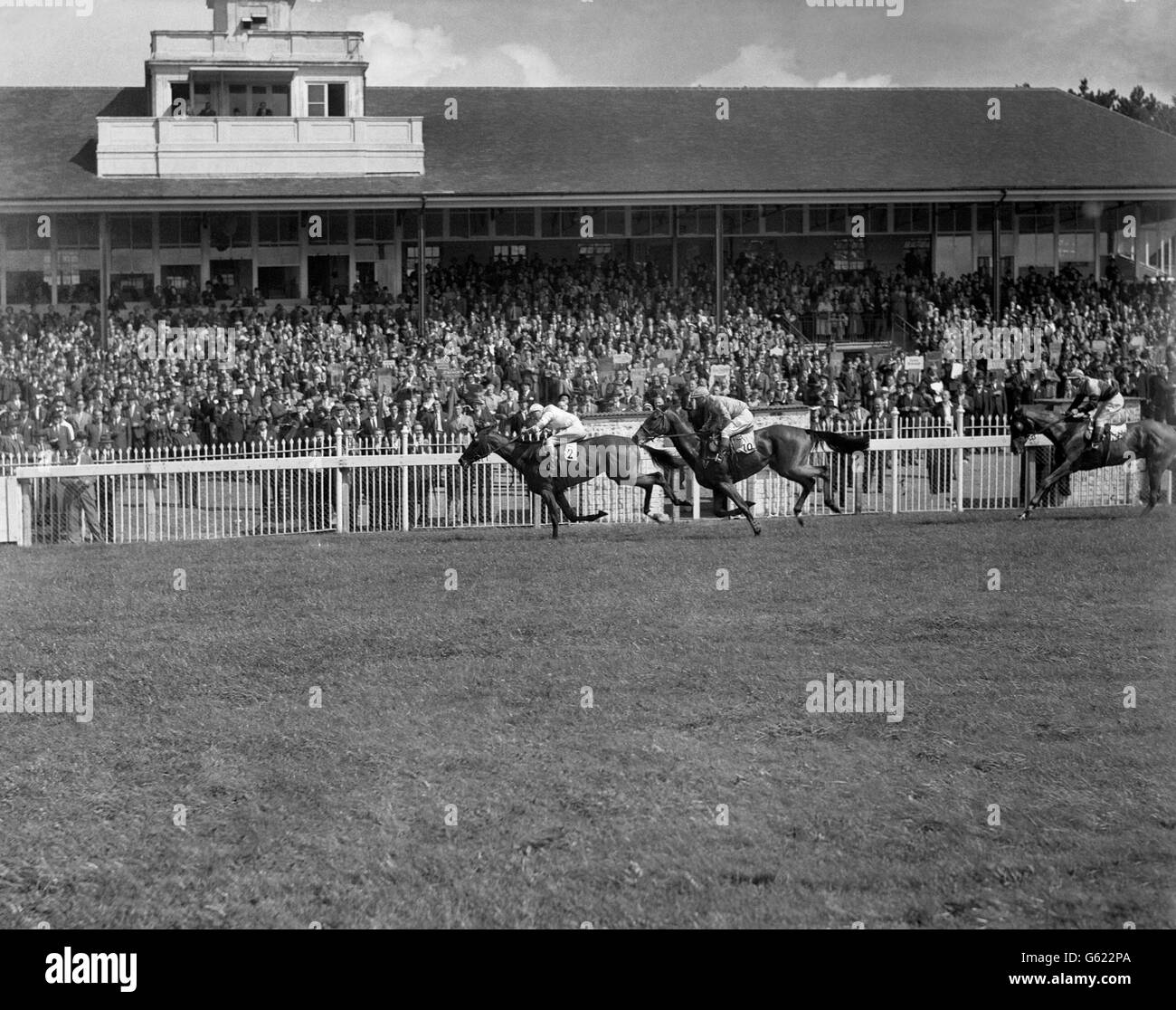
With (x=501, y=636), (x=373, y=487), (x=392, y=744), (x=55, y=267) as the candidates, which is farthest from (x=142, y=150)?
(x=392, y=744)

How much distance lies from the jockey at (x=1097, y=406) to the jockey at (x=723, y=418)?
403cm

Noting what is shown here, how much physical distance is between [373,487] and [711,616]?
28.2 ft

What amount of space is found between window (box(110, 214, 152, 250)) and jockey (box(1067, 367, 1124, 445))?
2243 cm

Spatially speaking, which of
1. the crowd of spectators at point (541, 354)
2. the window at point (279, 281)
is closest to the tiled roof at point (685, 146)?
the crowd of spectators at point (541, 354)

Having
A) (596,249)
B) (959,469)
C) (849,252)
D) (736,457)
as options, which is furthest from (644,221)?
(736,457)

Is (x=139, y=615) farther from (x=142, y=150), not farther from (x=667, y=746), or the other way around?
(x=142, y=150)

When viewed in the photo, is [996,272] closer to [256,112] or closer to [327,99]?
[327,99]

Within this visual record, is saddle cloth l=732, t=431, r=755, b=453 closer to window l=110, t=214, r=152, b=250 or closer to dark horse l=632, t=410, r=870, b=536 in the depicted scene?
dark horse l=632, t=410, r=870, b=536

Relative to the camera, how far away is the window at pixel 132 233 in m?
34.3

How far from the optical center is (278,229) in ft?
114

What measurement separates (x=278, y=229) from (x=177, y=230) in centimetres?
218

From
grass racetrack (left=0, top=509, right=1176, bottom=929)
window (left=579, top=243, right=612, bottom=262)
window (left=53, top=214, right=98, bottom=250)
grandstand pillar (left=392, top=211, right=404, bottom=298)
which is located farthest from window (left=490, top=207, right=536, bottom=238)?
grass racetrack (left=0, top=509, right=1176, bottom=929)

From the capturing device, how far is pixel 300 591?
1352 centimetres

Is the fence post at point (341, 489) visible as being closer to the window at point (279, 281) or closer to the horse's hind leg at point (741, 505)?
the horse's hind leg at point (741, 505)
